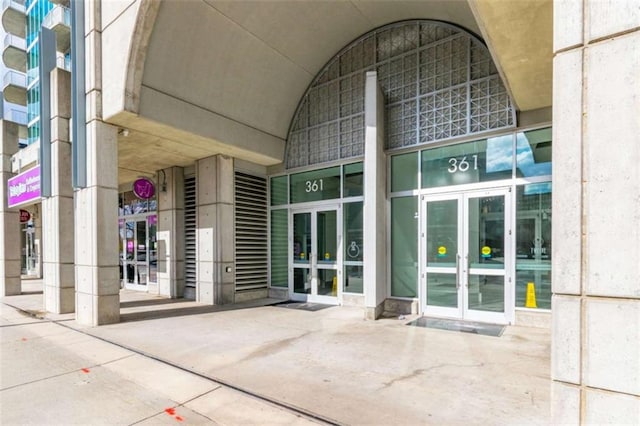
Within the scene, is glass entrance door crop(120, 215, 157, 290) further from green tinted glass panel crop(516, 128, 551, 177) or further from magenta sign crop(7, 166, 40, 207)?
green tinted glass panel crop(516, 128, 551, 177)

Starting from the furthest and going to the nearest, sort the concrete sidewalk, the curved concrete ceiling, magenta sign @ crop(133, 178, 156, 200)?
magenta sign @ crop(133, 178, 156, 200), the curved concrete ceiling, the concrete sidewalk

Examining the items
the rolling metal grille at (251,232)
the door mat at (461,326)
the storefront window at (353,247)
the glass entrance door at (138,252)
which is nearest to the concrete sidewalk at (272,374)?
the door mat at (461,326)

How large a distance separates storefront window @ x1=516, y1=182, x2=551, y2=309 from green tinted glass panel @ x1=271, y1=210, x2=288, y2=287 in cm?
629

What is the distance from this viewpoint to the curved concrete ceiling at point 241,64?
7.39 meters

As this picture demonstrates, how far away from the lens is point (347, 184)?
9.41 m

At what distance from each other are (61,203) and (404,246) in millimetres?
8407

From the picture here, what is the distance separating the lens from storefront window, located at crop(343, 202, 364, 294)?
9117 millimetres

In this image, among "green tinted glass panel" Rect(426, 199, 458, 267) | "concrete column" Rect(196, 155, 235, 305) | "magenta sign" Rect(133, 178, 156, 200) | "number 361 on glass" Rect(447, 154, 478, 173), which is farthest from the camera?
"magenta sign" Rect(133, 178, 156, 200)

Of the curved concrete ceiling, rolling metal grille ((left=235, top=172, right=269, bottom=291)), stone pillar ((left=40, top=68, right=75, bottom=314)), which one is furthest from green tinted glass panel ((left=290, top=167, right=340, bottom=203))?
stone pillar ((left=40, top=68, right=75, bottom=314))

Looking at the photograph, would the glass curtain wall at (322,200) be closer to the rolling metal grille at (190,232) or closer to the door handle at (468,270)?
the rolling metal grille at (190,232)

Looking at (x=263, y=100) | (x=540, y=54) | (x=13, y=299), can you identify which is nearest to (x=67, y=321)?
(x=13, y=299)

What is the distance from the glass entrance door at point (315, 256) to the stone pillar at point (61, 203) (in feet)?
18.7

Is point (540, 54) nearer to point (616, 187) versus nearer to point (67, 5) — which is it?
point (616, 187)

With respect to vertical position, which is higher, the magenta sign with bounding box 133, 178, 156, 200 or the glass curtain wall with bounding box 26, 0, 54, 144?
the glass curtain wall with bounding box 26, 0, 54, 144
